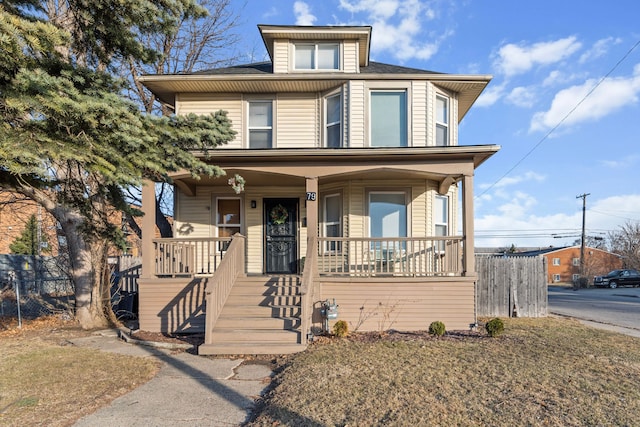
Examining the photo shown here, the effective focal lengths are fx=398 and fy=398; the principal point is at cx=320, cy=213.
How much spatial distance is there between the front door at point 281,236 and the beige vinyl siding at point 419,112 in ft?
12.1

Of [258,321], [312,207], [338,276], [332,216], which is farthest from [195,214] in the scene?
[258,321]

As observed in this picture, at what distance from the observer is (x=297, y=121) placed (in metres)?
11.1

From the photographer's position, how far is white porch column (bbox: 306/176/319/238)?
8.73m

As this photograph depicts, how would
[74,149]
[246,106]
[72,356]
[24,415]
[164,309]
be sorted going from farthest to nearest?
1. [246,106]
2. [164,309]
3. [72,356]
4. [74,149]
5. [24,415]

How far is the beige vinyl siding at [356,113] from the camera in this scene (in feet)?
34.1

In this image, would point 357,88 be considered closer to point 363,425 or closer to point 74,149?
point 74,149

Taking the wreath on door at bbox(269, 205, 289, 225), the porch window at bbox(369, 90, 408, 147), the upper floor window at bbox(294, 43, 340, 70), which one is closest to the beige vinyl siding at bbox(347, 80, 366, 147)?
the porch window at bbox(369, 90, 408, 147)

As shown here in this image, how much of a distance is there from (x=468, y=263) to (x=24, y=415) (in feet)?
25.5

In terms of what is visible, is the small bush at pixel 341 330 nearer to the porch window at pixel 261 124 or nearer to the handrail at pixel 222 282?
Result: the handrail at pixel 222 282

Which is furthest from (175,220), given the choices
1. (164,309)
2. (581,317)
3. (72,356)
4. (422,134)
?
(581,317)

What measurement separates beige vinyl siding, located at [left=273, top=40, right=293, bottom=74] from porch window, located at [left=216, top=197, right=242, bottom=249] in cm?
387

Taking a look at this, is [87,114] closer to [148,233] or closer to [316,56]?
[148,233]

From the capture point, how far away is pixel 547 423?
3.75m

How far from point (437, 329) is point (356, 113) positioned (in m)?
5.78
